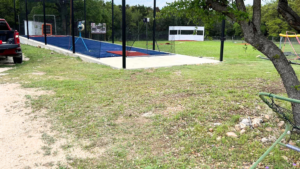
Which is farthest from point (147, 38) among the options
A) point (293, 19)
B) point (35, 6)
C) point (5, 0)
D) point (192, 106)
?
point (5, 0)

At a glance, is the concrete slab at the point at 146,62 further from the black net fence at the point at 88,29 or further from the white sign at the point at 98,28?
the white sign at the point at 98,28

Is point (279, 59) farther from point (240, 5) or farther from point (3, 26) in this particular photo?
point (3, 26)

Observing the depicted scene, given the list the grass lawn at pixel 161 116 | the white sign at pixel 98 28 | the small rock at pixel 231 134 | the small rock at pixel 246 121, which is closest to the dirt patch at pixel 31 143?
the grass lawn at pixel 161 116

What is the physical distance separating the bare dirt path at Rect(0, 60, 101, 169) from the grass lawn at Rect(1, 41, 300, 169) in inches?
6.9

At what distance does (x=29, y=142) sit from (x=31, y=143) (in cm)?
5

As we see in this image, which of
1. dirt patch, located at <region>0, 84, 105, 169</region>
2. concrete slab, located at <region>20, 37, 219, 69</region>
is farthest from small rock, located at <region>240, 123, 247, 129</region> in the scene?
concrete slab, located at <region>20, 37, 219, 69</region>

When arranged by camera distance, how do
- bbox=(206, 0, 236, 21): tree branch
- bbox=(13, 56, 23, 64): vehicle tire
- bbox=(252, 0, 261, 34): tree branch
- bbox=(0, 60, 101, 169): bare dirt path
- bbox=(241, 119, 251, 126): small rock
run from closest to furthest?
bbox=(0, 60, 101, 169): bare dirt path
bbox=(252, 0, 261, 34): tree branch
bbox=(206, 0, 236, 21): tree branch
bbox=(241, 119, 251, 126): small rock
bbox=(13, 56, 23, 64): vehicle tire

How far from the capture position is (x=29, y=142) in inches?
144

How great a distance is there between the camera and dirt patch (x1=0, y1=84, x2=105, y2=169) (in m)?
3.18

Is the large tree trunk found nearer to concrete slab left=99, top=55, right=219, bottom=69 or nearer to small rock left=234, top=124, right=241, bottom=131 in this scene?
small rock left=234, top=124, right=241, bottom=131

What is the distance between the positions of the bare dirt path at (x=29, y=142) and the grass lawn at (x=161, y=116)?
0.58 ft

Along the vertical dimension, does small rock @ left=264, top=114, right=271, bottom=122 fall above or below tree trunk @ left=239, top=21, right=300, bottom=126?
below

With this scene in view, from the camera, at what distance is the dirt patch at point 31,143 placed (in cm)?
318

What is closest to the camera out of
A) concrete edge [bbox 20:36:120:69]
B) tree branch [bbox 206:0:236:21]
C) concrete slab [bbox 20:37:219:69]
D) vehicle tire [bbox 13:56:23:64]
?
tree branch [bbox 206:0:236:21]
